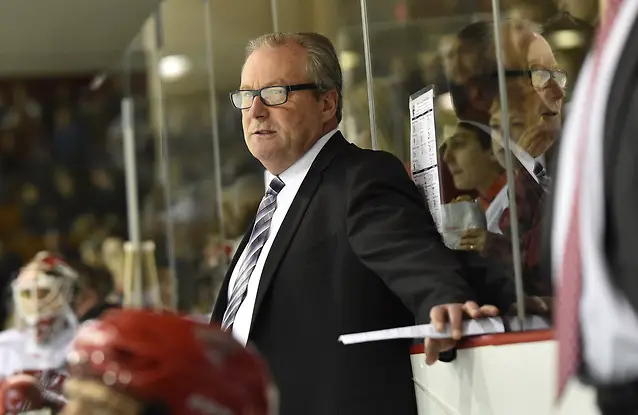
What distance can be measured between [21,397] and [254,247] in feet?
3.78

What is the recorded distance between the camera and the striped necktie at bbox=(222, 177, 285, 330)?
2.17m

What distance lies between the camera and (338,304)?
6.75 ft

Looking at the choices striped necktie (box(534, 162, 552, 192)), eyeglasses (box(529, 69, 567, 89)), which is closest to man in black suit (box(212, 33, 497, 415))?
striped necktie (box(534, 162, 552, 192))

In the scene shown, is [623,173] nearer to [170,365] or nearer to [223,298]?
[170,365]

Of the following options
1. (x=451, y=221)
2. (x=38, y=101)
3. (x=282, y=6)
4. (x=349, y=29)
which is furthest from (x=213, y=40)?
(x=38, y=101)

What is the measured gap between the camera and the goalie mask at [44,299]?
392 cm

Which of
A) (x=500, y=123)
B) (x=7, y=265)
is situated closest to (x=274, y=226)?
(x=500, y=123)

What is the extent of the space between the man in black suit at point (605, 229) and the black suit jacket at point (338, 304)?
0.98 meters

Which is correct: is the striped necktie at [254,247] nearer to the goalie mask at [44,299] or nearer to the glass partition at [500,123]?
the glass partition at [500,123]

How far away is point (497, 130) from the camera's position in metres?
1.94

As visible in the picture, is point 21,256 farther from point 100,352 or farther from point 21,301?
point 100,352

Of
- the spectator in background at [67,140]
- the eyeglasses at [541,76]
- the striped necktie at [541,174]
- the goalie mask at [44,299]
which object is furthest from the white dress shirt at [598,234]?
the spectator in background at [67,140]

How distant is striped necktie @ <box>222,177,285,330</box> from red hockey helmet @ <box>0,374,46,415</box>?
103 cm

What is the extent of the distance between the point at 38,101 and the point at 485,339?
7.99 m
